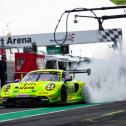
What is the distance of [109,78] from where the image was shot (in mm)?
19719

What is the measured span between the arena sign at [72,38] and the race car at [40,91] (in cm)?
2445

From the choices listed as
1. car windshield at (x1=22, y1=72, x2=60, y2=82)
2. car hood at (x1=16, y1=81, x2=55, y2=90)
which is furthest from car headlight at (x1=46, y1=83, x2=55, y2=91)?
car windshield at (x1=22, y1=72, x2=60, y2=82)

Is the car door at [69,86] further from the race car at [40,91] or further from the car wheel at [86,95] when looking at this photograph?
the car wheel at [86,95]

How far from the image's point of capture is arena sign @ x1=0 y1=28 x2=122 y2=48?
42.8m

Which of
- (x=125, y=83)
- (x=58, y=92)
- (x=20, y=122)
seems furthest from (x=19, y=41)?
(x=20, y=122)

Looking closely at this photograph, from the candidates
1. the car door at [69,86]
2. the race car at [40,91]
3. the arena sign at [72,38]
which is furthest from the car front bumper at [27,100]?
the arena sign at [72,38]

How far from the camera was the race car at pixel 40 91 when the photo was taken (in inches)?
624

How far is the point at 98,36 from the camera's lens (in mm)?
43531

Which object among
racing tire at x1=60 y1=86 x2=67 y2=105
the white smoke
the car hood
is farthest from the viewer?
the white smoke

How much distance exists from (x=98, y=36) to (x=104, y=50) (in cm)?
2276

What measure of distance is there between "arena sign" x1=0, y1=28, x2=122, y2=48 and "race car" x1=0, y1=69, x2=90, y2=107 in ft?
80.2

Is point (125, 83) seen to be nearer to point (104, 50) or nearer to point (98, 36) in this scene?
point (104, 50)

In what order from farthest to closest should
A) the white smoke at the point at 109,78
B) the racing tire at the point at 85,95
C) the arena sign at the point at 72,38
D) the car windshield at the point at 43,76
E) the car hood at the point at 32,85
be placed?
the arena sign at the point at 72,38 < the white smoke at the point at 109,78 < the racing tire at the point at 85,95 < the car windshield at the point at 43,76 < the car hood at the point at 32,85

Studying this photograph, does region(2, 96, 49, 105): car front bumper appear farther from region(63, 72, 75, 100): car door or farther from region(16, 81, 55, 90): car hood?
region(63, 72, 75, 100): car door
